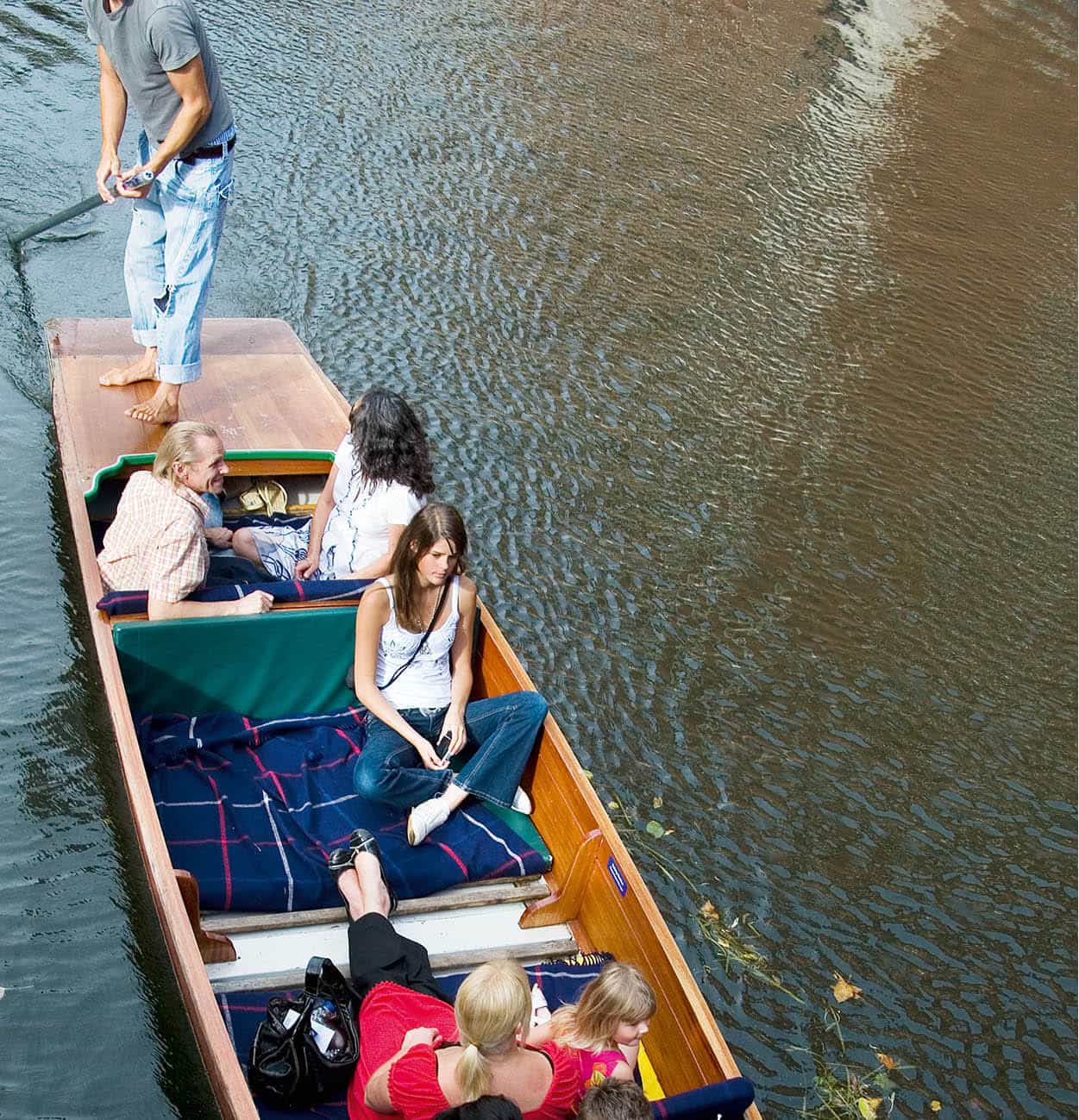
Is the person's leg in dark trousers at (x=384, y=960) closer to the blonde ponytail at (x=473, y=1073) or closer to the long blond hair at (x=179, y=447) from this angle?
the blonde ponytail at (x=473, y=1073)

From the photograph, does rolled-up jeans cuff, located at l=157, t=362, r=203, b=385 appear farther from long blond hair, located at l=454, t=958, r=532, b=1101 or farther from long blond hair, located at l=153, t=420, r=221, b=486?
long blond hair, located at l=454, t=958, r=532, b=1101

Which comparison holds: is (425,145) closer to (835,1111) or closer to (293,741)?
(293,741)

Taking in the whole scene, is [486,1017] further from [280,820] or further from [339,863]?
[280,820]

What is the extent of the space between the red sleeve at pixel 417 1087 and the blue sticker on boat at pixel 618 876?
0.87 meters

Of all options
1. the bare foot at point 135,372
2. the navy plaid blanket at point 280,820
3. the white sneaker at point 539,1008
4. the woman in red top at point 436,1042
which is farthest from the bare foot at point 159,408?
the white sneaker at point 539,1008

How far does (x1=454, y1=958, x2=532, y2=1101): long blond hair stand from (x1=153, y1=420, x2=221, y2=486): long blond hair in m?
2.03

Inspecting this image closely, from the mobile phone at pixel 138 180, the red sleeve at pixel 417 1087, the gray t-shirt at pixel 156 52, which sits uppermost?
the gray t-shirt at pixel 156 52

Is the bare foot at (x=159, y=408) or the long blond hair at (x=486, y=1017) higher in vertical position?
the long blond hair at (x=486, y=1017)

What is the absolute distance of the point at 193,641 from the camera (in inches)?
159

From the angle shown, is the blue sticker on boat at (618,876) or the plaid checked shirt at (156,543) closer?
the blue sticker on boat at (618,876)

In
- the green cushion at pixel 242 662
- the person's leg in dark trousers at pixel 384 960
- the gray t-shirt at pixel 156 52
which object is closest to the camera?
the person's leg in dark trousers at pixel 384 960

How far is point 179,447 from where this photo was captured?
13.2 feet

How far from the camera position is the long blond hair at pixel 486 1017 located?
102 inches

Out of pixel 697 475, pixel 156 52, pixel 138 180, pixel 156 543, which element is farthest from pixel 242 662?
pixel 697 475
